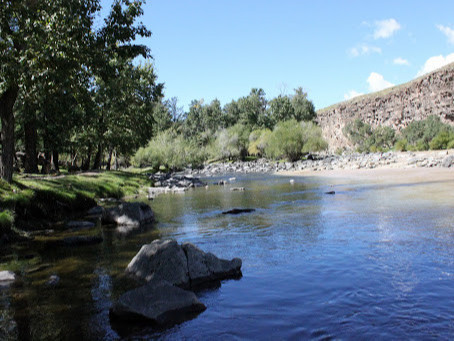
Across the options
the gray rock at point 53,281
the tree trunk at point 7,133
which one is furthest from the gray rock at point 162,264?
the tree trunk at point 7,133

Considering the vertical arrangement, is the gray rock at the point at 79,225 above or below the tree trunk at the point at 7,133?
below

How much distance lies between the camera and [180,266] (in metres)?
8.19

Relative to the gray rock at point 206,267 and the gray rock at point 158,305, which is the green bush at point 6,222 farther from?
the gray rock at point 158,305

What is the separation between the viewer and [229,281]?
26.9 feet

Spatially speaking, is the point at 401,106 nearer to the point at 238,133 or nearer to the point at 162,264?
the point at 238,133

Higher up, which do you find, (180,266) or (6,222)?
(6,222)

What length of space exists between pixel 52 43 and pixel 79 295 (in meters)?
10.7

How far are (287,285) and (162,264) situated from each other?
2.63 metres

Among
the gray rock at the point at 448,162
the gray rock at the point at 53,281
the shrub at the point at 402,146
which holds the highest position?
the shrub at the point at 402,146

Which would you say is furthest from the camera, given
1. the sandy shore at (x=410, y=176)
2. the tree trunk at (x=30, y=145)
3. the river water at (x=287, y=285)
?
the sandy shore at (x=410, y=176)

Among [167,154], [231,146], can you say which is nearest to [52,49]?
[167,154]

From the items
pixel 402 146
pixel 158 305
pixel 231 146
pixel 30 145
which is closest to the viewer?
pixel 158 305

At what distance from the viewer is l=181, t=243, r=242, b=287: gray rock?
8.20 m

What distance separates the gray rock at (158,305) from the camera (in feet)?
20.0
